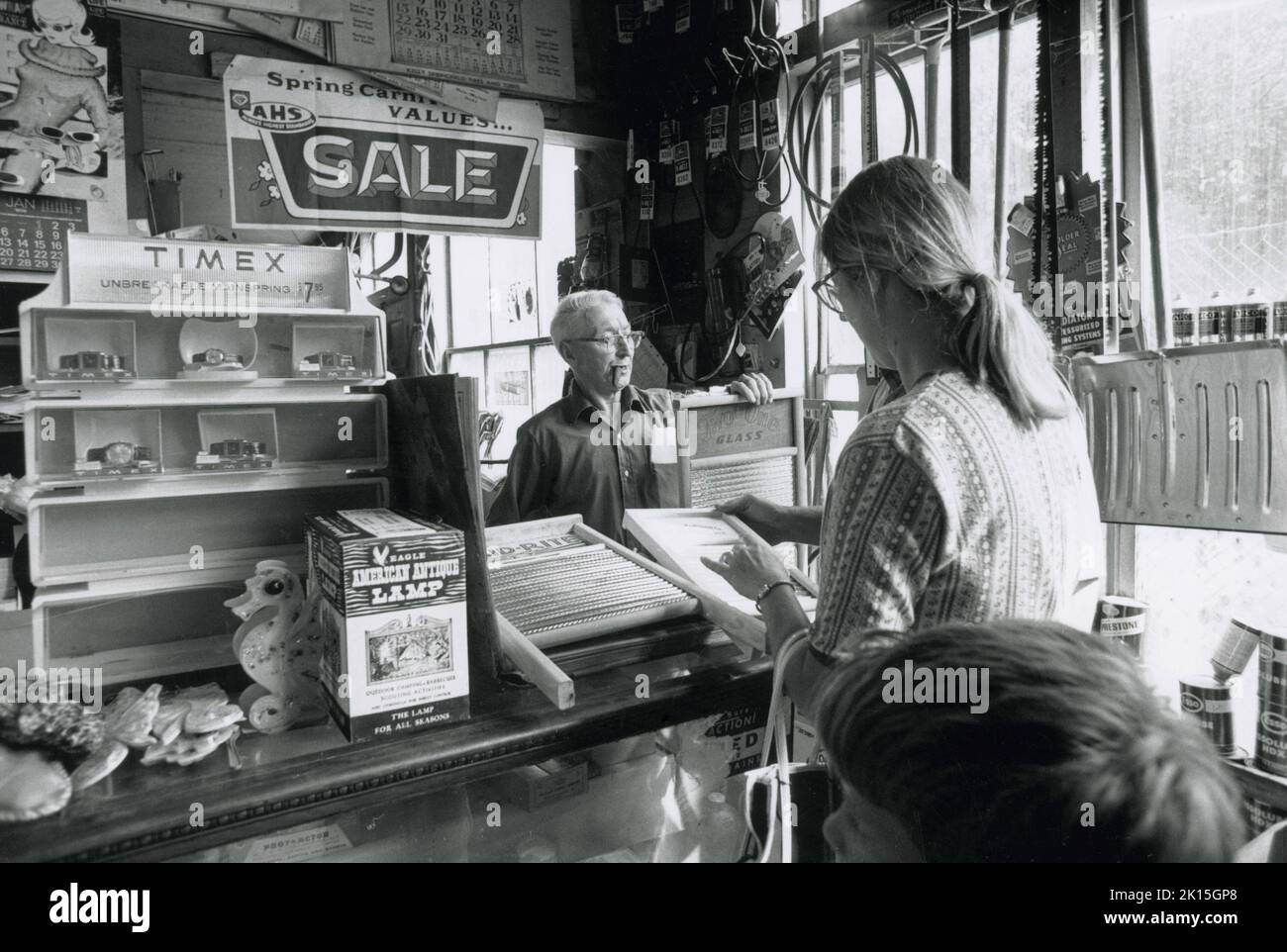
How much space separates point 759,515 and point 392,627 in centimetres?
104

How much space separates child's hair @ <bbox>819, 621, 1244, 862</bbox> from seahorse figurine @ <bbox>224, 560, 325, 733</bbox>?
0.89 m

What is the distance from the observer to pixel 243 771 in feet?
3.87

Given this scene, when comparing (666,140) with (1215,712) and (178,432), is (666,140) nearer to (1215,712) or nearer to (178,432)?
(178,432)

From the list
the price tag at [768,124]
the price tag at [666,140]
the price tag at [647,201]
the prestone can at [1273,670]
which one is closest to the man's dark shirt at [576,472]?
the price tag at [768,124]

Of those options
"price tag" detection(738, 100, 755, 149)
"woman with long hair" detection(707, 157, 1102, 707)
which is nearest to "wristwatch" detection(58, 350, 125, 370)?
"woman with long hair" detection(707, 157, 1102, 707)

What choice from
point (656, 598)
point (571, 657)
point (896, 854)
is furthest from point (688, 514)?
point (896, 854)

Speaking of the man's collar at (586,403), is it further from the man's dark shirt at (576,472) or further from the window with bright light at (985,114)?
the window with bright light at (985,114)

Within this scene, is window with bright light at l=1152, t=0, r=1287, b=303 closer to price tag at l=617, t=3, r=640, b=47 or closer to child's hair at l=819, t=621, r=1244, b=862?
→ child's hair at l=819, t=621, r=1244, b=862

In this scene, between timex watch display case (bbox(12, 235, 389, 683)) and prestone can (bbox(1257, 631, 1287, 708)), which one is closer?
timex watch display case (bbox(12, 235, 389, 683))

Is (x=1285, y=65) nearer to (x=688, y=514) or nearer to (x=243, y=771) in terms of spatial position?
(x=688, y=514)

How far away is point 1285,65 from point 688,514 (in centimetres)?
192

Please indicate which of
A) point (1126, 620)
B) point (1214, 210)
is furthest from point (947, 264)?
point (1214, 210)

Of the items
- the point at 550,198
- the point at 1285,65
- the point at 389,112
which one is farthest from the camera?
the point at 550,198

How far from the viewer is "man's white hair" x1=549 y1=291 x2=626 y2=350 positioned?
3562 mm
